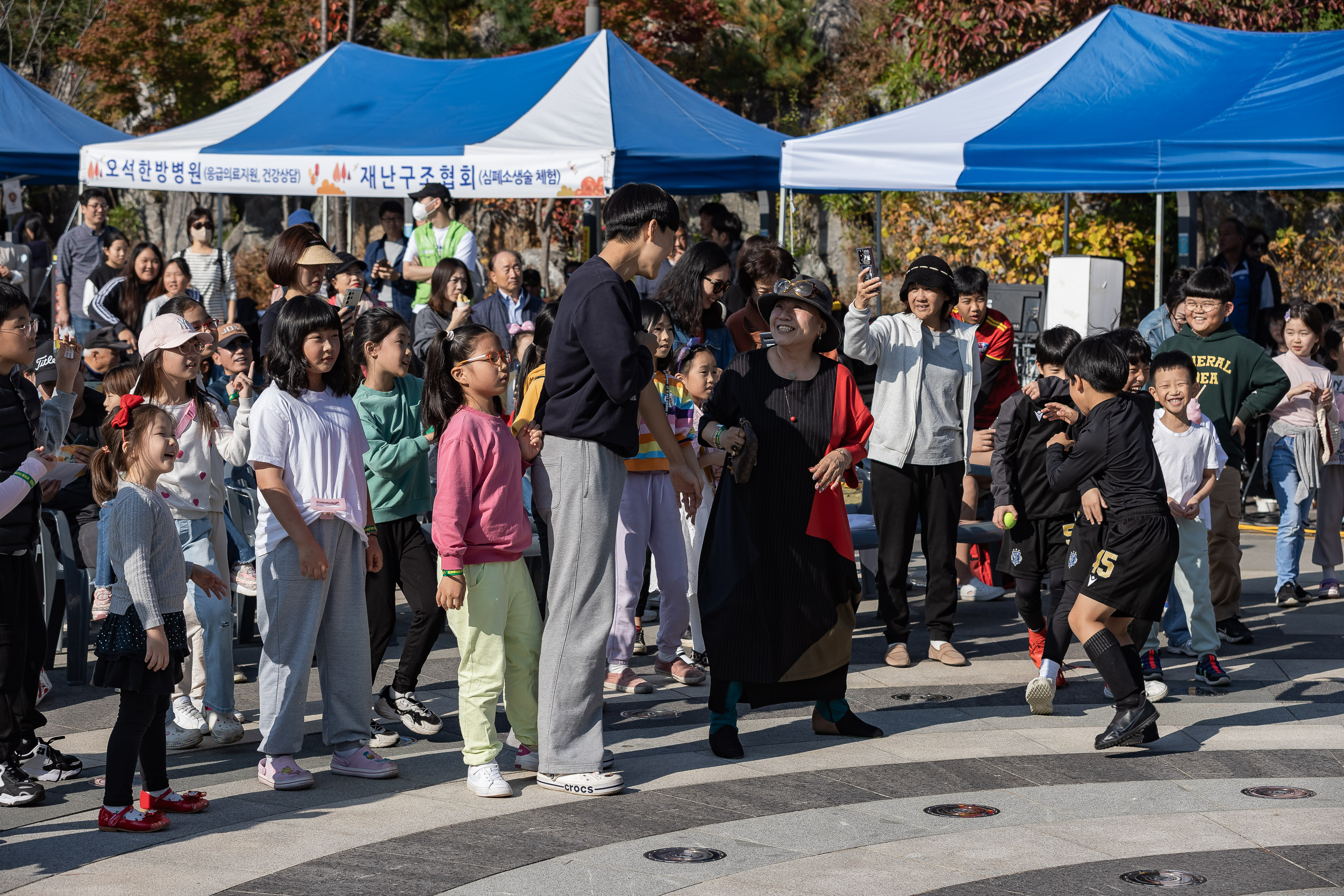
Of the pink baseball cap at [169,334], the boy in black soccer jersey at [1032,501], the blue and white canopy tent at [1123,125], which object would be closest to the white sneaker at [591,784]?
the pink baseball cap at [169,334]

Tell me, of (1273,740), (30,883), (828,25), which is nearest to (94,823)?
(30,883)

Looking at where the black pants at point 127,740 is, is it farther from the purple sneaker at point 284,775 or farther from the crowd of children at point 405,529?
the purple sneaker at point 284,775

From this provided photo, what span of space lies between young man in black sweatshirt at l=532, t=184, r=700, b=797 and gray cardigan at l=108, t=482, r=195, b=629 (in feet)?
4.18

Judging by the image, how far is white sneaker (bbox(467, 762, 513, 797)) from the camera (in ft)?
16.3

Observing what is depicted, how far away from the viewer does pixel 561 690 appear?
197 inches

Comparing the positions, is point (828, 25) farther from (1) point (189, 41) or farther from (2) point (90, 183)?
(2) point (90, 183)

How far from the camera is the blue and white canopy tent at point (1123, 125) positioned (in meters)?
8.58

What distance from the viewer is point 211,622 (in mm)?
5562

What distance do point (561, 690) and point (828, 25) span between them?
23.5m

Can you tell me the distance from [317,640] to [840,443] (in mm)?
2180

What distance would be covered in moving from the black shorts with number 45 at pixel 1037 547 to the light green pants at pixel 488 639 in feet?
8.54

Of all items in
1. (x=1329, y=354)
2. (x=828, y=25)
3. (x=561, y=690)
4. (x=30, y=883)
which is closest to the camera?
(x=30, y=883)

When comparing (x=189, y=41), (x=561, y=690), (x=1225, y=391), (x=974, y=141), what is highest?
(x=189, y=41)

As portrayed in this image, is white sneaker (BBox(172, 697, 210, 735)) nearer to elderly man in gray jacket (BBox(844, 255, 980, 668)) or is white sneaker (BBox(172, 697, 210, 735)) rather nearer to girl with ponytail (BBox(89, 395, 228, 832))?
girl with ponytail (BBox(89, 395, 228, 832))
